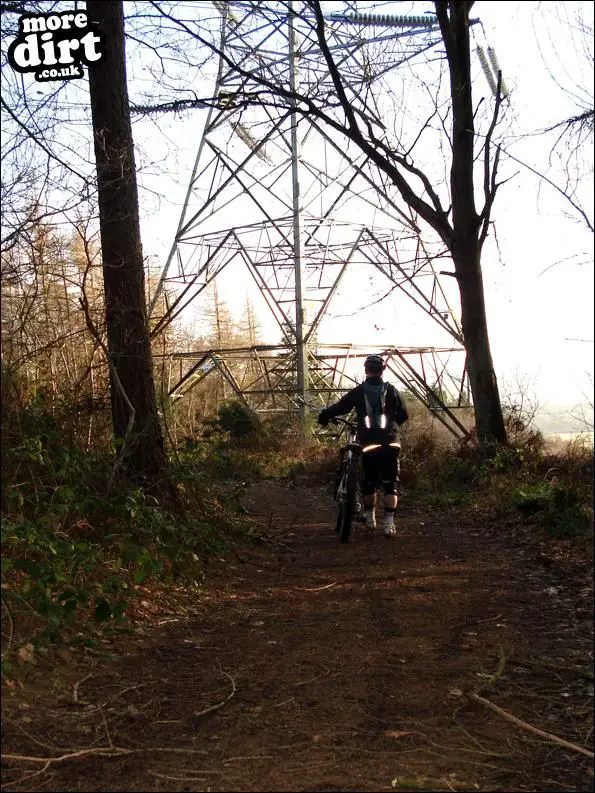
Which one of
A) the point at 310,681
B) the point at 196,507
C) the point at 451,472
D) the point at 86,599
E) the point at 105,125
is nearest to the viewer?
the point at 310,681

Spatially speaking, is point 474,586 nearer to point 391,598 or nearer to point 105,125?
point 391,598

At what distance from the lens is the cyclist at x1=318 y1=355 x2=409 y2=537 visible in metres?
8.52

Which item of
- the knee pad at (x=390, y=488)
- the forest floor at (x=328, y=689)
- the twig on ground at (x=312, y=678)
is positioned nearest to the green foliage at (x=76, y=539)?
the forest floor at (x=328, y=689)

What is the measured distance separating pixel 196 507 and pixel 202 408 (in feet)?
42.6

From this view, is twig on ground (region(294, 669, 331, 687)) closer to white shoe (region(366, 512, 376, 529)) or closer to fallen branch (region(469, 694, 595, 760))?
fallen branch (region(469, 694, 595, 760))

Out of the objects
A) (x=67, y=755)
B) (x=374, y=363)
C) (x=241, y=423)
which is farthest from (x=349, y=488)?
(x=241, y=423)

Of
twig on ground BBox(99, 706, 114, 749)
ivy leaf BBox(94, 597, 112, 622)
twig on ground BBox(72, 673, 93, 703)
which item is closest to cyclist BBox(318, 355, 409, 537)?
ivy leaf BBox(94, 597, 112, 622)

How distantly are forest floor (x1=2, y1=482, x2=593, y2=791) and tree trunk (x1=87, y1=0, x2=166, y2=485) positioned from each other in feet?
4.61

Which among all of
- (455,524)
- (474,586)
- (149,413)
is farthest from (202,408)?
(474,586)

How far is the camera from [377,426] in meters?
8.53

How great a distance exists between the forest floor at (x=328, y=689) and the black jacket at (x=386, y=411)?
80.5 inches

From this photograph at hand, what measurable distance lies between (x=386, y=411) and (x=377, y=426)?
7.8 inches

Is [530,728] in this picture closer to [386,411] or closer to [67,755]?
[67,755]

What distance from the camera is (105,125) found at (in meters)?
6.95
